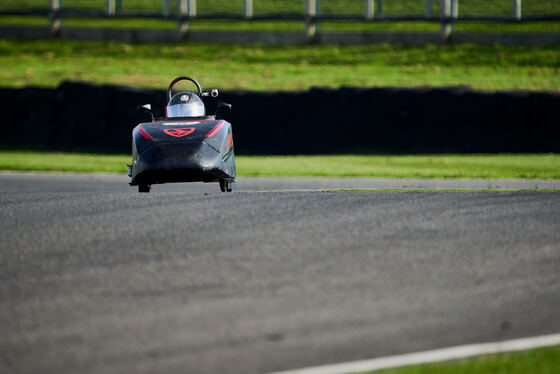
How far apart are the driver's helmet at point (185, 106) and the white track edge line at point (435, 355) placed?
738cm

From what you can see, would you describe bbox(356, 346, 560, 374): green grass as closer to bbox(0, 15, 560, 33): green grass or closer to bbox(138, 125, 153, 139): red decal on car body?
bbox(138, 125, 153, 139): red decal on car body

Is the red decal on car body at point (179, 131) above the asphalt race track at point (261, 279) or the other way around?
above

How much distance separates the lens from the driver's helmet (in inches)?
486

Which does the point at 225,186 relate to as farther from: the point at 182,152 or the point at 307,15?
the point at 307,15

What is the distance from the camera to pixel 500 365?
509 centimetres

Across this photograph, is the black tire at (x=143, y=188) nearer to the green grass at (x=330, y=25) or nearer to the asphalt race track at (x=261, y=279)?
the asphalt race track at (x=261, y=279)

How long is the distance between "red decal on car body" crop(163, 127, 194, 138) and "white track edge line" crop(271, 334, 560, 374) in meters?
6.59

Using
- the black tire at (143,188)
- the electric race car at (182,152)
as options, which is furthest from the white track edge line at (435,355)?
the black tire at (143,188)

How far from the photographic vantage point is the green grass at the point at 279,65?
2358 cm

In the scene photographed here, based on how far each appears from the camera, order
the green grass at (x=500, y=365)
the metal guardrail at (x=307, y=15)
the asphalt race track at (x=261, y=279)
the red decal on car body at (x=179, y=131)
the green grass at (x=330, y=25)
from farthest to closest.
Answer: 1. the green grass at (x=330, y=25)
2. the metal guardrail at (x=307, y=15)
3. the red decal on car body at (x=179, y=131)
4. the asphalt race track at (x=261, y=279)
5. the green grass at (x=500, y=365)

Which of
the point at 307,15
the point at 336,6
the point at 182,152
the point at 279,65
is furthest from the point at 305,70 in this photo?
the point at 182,152

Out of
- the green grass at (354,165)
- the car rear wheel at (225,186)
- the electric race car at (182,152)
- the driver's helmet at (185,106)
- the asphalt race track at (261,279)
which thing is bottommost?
the green grass at (354,165)

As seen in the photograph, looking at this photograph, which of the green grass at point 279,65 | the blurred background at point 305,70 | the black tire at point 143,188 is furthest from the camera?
the green grass at point 279,65

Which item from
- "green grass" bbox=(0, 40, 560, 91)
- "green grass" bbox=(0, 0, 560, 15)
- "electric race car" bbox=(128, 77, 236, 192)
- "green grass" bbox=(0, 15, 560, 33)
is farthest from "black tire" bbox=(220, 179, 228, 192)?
"green grass" bbox=(0, 15, 560, 33)
